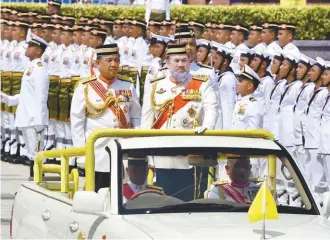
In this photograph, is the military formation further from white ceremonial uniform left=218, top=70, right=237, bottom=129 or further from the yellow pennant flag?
the yellow pennant flag

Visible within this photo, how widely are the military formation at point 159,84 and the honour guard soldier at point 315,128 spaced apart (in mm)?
14

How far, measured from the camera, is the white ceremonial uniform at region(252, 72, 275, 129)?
15.8 meters

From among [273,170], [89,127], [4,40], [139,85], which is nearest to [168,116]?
[89,127]

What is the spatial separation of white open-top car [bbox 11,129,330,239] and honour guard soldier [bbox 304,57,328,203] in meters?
7.44

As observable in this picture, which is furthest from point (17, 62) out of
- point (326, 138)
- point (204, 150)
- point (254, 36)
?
point (204, 150)

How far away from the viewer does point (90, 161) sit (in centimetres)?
786

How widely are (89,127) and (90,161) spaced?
316 cm

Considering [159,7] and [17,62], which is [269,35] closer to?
[159,7]

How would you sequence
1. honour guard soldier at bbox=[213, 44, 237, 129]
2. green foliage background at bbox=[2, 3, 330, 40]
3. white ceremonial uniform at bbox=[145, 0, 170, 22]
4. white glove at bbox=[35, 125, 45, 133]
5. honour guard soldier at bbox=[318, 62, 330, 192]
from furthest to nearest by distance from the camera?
white ceremonial uniform at bbox=[145, 0, 170, 22]
green foliage background at bbox=[2, 3, 330, 40]
white glove at bbox=[35, 125, 45, 133]
honour guard soldier at bbox=[213, 44, 237, 129]
honour guard soldier at bbox=[318, 62, 330, 192]

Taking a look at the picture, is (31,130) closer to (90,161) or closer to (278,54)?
(278,54)

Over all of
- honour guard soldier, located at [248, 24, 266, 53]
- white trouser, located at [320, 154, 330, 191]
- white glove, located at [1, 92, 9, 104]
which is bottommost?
white glove, located at [1, 92, 9, 104]

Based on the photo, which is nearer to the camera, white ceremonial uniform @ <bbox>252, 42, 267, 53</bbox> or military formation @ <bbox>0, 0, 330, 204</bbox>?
military formation @ <bbox>0, 0, 330, 204</bbox>

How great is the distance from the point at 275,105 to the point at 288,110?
18cm

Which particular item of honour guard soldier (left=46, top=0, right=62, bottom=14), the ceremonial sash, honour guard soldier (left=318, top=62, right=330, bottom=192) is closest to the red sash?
the ceremonial sash
